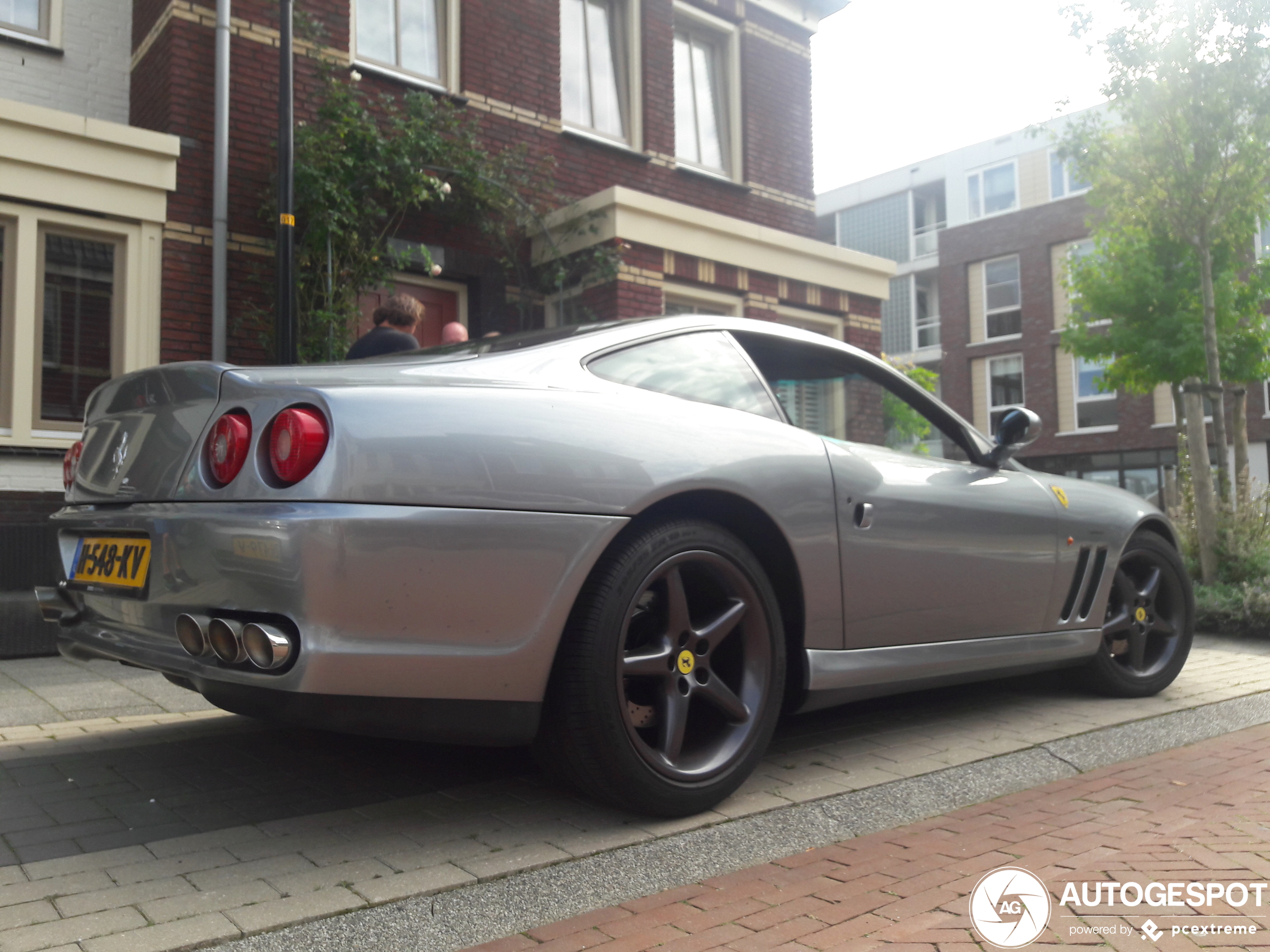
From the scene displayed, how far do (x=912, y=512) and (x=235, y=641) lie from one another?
2170mm

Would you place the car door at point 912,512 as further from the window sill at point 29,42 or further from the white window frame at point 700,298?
the window sill at point 29,42

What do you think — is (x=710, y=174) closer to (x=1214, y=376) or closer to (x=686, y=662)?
(x=1214, y=376)

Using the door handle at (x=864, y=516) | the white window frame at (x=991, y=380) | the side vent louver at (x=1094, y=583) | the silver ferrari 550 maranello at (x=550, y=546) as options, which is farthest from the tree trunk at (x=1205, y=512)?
the white window frame at (x=991, y=380)

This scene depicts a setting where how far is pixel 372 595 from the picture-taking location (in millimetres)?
2352

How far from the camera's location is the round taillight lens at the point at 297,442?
240 centimetres

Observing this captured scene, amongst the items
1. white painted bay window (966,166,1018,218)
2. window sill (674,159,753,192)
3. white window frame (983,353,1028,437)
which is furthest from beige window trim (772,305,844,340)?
white painted bay window (966,166,1018,218)

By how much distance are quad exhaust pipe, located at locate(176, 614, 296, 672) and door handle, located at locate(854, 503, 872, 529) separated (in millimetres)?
1788

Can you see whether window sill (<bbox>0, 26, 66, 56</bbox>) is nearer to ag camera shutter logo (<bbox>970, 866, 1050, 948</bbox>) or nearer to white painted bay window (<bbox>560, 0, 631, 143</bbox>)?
white painted bay window (<bbox>560, 0, 631, 143</bbox>)

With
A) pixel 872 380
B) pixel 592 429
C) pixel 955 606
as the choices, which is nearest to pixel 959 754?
pixel 955 606

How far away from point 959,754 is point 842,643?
689mm

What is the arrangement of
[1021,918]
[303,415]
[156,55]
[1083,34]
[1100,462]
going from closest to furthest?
[1021,918] → [303,415] → [156,55] → [1083,34] → [1100,462]

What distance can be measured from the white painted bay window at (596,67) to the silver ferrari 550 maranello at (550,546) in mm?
7789

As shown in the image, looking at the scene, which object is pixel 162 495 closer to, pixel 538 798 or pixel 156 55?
pixel 538 798

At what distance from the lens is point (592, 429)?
2.74 meters
